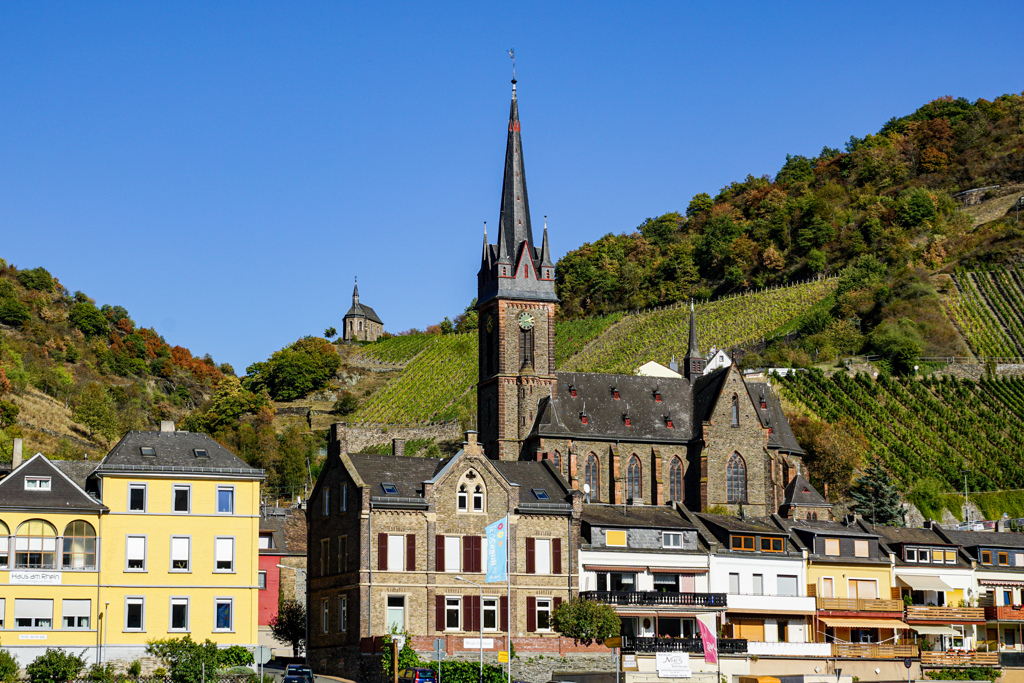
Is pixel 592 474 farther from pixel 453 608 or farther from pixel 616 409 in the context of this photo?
pixel 453 608

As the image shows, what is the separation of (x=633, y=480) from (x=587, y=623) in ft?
80.9

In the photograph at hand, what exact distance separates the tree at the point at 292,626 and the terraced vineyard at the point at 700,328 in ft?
198

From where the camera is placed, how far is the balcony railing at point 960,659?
62.6m

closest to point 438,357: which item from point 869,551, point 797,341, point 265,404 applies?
point 265,404

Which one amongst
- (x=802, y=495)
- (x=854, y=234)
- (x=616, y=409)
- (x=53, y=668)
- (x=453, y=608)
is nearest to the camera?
A: (x=53, y=668)

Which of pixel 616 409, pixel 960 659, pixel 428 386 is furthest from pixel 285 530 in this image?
pixel 428 386

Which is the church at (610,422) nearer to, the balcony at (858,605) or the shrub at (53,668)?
the balcony at (858,605)

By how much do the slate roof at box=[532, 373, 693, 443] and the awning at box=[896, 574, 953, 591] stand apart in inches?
703

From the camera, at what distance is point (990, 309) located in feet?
419

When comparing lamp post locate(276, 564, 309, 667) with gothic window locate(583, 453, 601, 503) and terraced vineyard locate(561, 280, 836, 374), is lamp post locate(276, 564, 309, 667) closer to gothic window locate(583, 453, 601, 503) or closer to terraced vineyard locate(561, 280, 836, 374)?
gothic window locate(583, 453, 601, 503)

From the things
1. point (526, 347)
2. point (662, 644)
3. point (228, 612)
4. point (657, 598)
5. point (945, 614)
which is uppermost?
point (526, 347)

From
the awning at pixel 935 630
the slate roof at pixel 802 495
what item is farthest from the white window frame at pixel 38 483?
the slate roof at pixel 802 495

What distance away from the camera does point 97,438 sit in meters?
109

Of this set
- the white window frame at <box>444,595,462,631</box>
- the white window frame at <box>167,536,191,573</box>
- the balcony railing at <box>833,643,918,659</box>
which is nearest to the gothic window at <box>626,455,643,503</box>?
the balcony railing at <box>833,643,918,659</box>
